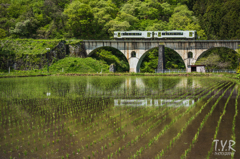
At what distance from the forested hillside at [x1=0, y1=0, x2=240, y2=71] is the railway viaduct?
238cm

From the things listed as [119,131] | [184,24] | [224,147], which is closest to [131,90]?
[119,131]

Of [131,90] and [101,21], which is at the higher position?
[101,21]

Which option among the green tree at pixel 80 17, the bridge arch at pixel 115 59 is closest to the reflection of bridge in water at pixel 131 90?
the bridge arch at pixel 115 59

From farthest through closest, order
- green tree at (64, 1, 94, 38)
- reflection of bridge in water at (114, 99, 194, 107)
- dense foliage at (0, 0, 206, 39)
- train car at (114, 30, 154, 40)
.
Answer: dense foliage at (0, 0, 206, 39) < green tree at (64, 1, 94, 38) < train car at (114, 30, 154, 40) < reflection of bridge in water at (114, 99, 194, 107)

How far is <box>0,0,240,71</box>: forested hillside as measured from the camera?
52.7 metres

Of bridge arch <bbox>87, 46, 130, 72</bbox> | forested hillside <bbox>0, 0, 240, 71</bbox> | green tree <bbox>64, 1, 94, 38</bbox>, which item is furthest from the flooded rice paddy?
green tree <bbox>64, 1, 94, 38</bbox>

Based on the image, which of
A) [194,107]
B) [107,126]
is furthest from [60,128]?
[194,107]

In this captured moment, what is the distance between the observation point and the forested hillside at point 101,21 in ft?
173

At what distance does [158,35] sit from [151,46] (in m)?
2.34

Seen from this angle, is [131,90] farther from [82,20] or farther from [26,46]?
[82,20]

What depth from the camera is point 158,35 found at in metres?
47.8

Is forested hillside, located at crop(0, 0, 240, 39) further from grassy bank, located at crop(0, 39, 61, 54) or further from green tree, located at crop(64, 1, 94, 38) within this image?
grassy bank, located at crop(0, 39, 61, 54)

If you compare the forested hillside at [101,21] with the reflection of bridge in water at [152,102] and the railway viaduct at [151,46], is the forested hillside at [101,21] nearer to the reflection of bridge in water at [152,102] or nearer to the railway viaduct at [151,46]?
the railway viaduct at [151,46]

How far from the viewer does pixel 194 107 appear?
36.6ft
